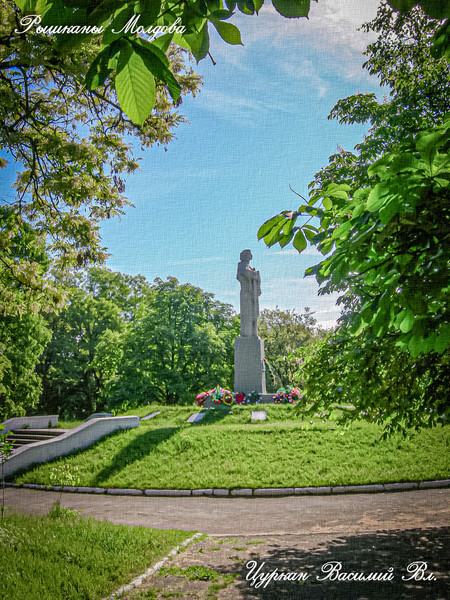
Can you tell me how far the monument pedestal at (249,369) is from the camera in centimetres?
1819

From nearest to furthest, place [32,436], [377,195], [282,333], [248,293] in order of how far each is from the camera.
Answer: [377,195]
[32,436]
[248,293]
[282,333]

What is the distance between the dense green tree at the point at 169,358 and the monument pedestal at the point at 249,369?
6490mm

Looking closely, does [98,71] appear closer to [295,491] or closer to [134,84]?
[134,84]

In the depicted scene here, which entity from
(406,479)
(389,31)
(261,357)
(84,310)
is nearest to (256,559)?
(406,479)

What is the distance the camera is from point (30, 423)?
17969 mm

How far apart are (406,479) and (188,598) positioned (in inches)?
278

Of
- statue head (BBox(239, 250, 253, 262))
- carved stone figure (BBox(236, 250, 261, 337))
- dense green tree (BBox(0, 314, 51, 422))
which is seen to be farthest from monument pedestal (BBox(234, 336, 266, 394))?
dense green tree (BBox(0, 314, 51, 422))

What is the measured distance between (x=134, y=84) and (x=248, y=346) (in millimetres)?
17777

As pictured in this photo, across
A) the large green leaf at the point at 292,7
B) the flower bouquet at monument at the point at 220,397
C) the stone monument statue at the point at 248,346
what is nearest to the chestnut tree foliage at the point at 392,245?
the large green leaf at the point at 292,7

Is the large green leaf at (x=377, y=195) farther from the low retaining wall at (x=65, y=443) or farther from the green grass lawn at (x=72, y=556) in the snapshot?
the low retaining wall at (x=65, y=443)

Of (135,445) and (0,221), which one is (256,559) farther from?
(135,445)

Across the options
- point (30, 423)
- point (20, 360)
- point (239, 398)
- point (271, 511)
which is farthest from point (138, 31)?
point (20, 360)

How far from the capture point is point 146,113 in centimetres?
93

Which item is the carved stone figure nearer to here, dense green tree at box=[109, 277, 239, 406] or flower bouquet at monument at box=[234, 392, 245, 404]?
flower bouquet at monument at box=[234, 392, 245, 404]
